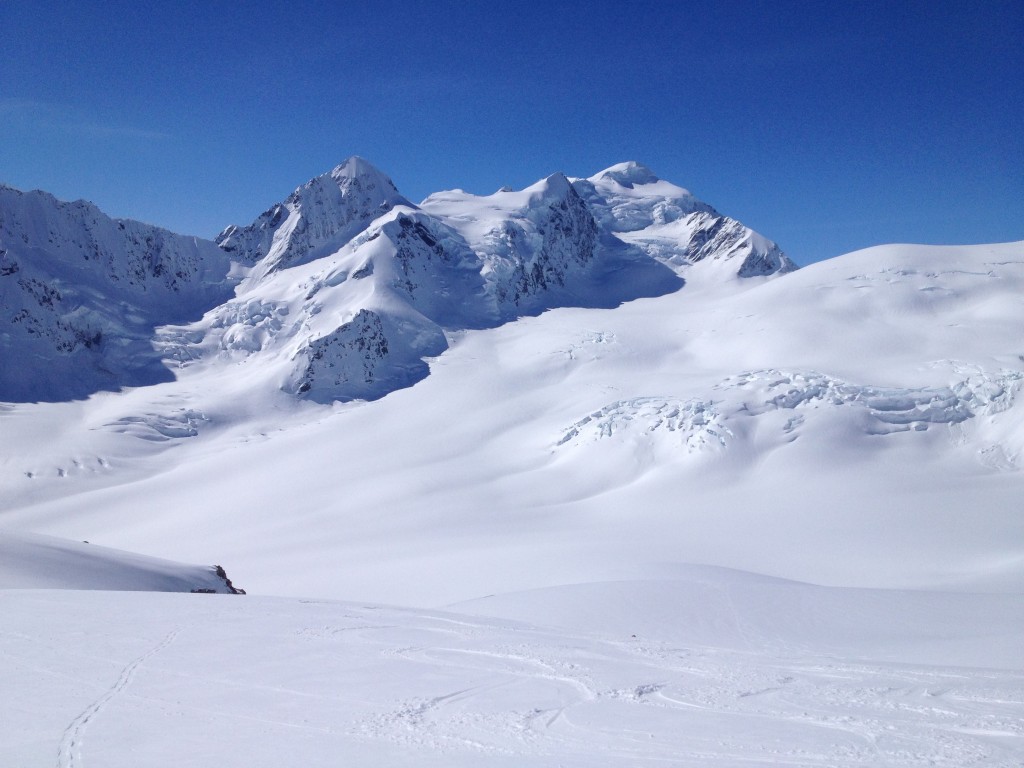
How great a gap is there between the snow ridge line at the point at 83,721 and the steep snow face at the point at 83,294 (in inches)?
2927

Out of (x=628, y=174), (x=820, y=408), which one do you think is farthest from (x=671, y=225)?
(x=820, y=408)

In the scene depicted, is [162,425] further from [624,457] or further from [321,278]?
[624,457]

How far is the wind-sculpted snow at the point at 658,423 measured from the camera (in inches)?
1587

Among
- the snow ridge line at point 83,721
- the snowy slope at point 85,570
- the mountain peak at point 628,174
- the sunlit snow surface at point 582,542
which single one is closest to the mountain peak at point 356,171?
the sunlit snow surface at point 582,542

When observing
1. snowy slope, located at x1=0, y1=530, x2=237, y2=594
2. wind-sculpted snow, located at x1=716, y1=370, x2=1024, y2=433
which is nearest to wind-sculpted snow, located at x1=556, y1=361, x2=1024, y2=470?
wind-sculpted snow, located at x1=716, y1=370, x2=1024, y2=433

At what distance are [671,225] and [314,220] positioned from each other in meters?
58.5

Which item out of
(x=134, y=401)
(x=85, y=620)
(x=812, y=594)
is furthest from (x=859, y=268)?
(x=134, y=401)

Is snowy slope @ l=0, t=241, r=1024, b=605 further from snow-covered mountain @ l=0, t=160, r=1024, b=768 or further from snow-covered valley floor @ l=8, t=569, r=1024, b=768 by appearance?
snow-covered valley floor @ l=8, t=569, r=1024, b=768

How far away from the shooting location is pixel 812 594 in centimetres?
1908

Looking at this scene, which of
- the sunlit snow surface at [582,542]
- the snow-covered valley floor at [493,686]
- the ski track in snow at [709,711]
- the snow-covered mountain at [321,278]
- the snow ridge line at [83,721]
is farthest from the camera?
the snow-covered mountain at [321,278]

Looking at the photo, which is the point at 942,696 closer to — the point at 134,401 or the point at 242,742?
the point at 242,742

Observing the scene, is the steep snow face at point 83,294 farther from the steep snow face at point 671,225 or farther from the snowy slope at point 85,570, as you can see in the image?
the steep snow face at point 671,225

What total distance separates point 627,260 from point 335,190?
43748 mm

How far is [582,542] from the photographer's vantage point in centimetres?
3092
